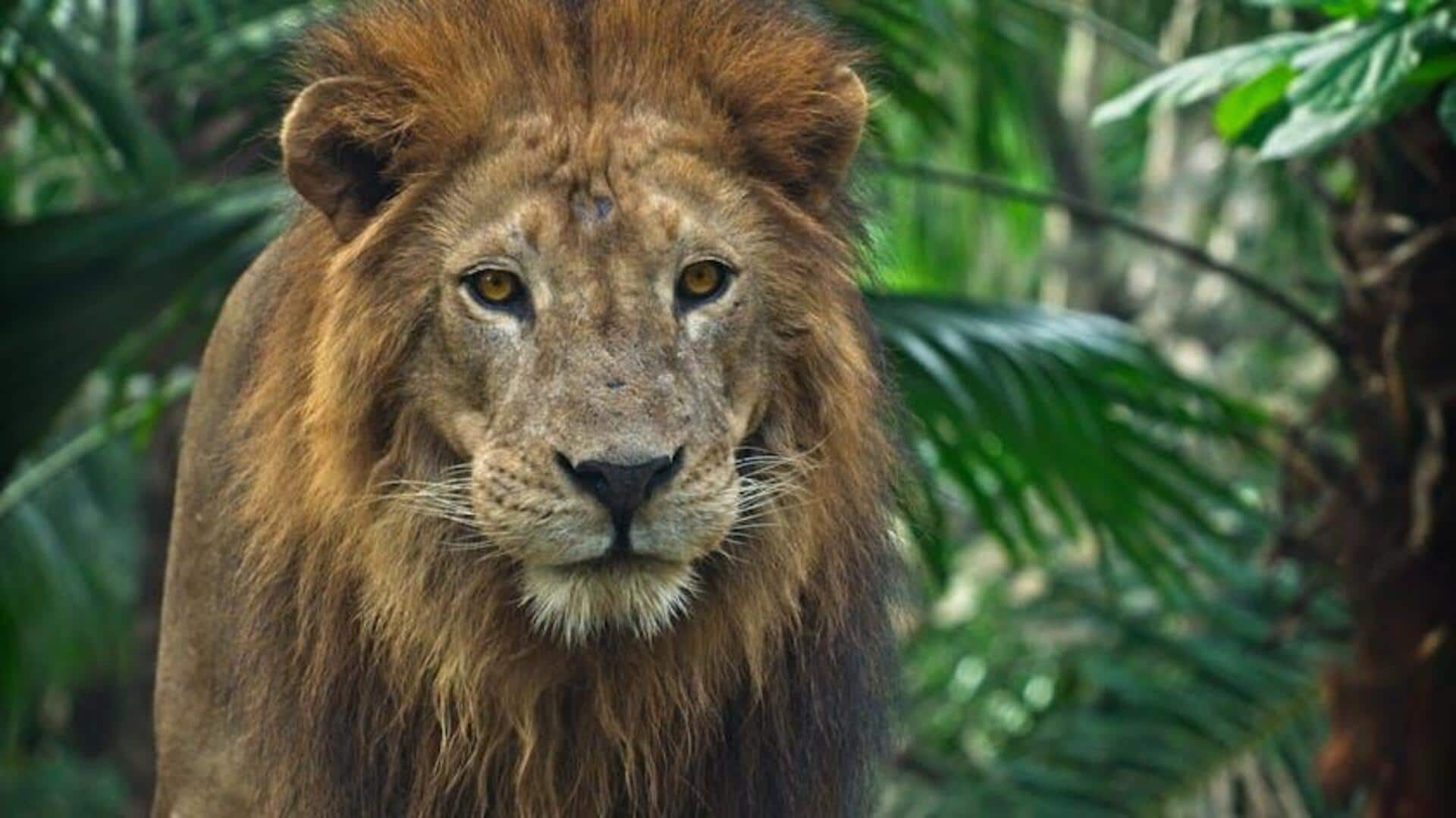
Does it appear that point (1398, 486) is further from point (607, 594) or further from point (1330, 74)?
point (607, 594)

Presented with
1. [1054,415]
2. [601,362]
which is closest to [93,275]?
[1054,415]

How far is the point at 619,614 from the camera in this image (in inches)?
128

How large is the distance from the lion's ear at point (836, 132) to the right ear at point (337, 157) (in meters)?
0.58

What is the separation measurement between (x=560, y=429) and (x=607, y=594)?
0.25m

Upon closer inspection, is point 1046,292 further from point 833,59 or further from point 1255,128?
point 833,59

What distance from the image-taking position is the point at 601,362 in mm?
3131

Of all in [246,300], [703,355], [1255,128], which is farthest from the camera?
[1255,128]

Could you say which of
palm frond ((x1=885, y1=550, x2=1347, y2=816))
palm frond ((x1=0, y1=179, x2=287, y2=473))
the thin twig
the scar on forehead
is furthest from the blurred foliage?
palm frond ((x1=885, y1=550, x2=1347, y2=816))

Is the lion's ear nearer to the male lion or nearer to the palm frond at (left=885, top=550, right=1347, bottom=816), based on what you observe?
the male lion

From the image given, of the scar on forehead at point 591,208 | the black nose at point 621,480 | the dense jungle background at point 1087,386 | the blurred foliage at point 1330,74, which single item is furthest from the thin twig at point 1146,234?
A: the black nose at point 621,480

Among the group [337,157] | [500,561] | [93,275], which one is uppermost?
[337,157]

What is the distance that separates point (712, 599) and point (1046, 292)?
20.0 feet

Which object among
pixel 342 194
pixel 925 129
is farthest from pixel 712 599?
pixel 925 129

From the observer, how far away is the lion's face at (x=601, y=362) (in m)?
3.07
